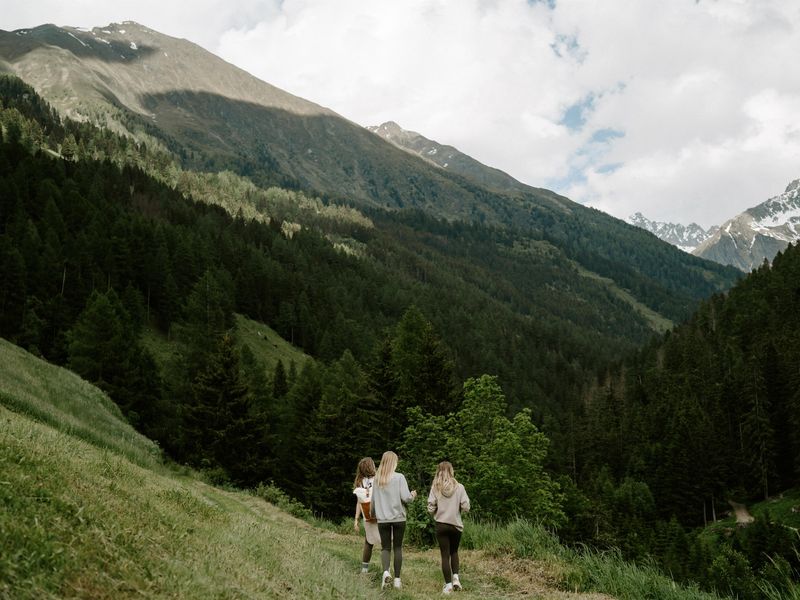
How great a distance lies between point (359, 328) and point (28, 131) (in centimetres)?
10736

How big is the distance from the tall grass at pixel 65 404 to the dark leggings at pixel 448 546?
12390 millimetres

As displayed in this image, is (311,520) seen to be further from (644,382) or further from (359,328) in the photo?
(644,382)

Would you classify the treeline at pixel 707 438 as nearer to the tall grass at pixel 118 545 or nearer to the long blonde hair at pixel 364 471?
the long blonde hair at pixel 364 471

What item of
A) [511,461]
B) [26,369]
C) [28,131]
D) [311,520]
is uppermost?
[28,131]

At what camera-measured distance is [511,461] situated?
3378 cm

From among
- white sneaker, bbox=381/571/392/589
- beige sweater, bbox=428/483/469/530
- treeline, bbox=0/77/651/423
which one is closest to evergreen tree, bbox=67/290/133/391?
treeline, bbox=0/77/651/423

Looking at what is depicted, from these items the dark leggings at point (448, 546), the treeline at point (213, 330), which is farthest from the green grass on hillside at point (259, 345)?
the dark leggings at point (448, 546)

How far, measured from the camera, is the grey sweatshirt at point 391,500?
11672 millimetres

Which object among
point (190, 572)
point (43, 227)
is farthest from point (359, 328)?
point (190, 572)

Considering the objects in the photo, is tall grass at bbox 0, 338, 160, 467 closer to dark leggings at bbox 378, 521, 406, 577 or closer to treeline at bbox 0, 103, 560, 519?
dark leggings at bbox 378, 521, 406, 577

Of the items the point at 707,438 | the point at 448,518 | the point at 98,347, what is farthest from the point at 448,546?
the point at 707,438

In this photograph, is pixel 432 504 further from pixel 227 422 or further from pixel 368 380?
pixel 227 422

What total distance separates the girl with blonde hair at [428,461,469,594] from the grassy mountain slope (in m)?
0.52

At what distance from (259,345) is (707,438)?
76.4 m
